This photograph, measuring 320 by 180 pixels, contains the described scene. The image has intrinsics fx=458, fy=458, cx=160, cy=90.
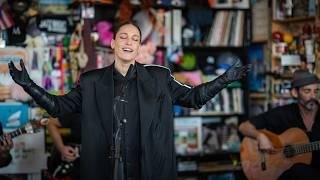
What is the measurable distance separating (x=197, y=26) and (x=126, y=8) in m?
0.79

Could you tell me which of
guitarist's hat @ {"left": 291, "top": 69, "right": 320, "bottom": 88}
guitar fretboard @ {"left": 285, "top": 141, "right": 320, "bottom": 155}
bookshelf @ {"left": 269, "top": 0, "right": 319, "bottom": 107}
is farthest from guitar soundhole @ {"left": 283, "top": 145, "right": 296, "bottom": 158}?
bookshelf @ {"left": 269, "top": 0, "right": 319, "bottom": 107}

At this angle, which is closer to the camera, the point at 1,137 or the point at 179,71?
the point at 1,137

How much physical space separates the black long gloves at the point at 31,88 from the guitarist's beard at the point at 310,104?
1823 millimetres

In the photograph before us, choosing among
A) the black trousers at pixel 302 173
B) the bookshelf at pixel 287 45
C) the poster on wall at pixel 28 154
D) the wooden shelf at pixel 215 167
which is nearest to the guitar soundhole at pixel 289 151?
the black trousers at pixel 302 173

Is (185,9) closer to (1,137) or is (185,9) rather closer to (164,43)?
(164,43)

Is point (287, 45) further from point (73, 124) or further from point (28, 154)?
point (28, 154)

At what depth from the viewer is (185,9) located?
4383mm

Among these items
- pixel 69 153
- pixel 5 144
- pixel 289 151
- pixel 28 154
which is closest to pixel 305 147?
pixel 289 151

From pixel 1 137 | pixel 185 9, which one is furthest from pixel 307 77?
pixel 1 137

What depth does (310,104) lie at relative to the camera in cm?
322

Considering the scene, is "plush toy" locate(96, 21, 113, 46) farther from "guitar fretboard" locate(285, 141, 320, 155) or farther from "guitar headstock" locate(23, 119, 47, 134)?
"guitar fretboard" locate(285, 141, 320, 155)

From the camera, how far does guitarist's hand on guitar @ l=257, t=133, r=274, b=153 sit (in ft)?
10.6

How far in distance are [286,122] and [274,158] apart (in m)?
0.29

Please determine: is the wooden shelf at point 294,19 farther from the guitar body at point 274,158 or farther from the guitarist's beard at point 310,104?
the guitar body at point 274,158
